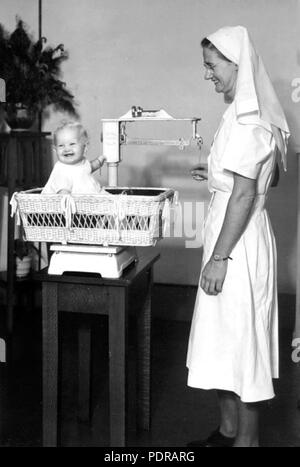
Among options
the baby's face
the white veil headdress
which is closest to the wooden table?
the baby's face

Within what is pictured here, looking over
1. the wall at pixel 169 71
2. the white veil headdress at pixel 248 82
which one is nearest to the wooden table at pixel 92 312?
the white veil headdress at pixel 248 82

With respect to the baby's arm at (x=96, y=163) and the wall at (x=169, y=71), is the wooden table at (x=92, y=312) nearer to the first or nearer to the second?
the baby's arm at (x=96, y=163)

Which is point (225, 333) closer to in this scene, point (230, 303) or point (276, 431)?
point (230, 303)

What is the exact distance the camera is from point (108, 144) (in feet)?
7.43

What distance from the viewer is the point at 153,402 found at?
8.96 feet

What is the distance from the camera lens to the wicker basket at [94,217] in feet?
6.14

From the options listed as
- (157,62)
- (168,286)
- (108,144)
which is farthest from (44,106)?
(108,144)

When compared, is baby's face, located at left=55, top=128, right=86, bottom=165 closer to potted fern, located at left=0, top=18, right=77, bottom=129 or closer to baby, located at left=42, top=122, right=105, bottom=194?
baby, located at left=42, top=122, right=105, bottom=194

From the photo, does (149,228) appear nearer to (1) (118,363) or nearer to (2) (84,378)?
(1) (118,363)

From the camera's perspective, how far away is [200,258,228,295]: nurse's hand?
2.01 metres

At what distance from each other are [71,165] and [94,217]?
227mm

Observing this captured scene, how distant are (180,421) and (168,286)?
4.67ft

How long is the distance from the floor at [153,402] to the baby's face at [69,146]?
2.56 feet
